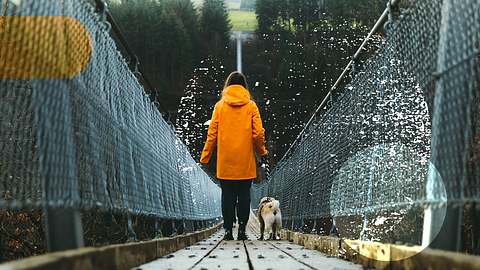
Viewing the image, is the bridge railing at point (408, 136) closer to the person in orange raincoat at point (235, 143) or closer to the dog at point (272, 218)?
the person in orange raincoat at point (235, 143)

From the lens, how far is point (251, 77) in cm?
3253

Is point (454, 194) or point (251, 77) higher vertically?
point (251, 77)

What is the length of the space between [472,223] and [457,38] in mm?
1834

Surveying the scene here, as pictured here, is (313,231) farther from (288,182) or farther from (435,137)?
(435,137)

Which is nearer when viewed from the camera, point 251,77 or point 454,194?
point 454,194

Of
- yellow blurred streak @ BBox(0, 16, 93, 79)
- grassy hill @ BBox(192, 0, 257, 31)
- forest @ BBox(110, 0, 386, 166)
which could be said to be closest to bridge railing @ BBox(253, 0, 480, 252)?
yellow blurred streak @ BBox(0, 16, 93, 79)

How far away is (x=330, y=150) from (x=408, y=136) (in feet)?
6.17

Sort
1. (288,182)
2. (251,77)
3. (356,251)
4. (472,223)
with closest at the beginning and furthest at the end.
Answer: (356,251)
(472,223)
(288,182)
(251,77)

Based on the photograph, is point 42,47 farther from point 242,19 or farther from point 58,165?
point 242,19

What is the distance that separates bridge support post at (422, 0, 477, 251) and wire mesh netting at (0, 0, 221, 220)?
47.7 inches

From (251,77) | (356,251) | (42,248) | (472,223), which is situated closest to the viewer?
(356,251)

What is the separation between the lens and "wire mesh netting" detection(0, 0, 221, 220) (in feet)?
7.50

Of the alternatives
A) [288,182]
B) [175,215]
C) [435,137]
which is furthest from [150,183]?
[288,182]

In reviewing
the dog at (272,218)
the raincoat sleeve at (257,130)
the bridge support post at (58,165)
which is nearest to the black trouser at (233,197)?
the raincoat sleeve at (257,130)
